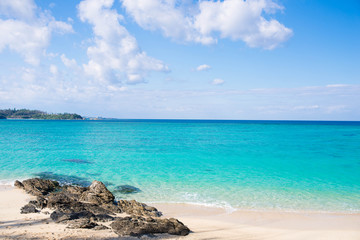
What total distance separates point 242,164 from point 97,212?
20.5 m

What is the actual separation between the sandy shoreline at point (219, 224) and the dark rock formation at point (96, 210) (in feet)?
1.53

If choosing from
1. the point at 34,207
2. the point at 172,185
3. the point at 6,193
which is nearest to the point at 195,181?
the point at 172,185

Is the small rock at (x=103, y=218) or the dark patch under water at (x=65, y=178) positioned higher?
the small rock at (x=103, y=218)

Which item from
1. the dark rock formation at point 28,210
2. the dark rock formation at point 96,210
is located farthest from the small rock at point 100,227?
the dark rock formation at point 28,210

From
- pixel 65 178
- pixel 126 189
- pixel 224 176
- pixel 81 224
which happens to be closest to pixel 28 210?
pixel 81 224

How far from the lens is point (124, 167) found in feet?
84.1

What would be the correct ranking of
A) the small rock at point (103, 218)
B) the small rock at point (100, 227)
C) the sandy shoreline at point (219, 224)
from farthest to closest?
the small rock at point (103, 218) < the small rock at point (100, 227) < the sandy shoreline at point (219, 224)

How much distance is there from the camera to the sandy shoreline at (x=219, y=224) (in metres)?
9.23

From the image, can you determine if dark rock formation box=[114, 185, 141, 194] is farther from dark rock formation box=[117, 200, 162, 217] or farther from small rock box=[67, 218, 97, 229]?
small rock box=[67, 218, 97, 229]

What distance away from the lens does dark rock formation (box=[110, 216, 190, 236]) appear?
9.41 meters

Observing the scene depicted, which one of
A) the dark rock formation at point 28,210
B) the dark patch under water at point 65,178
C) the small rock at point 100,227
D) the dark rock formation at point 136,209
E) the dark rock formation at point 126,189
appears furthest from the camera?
the dark patch under water at point 65,178

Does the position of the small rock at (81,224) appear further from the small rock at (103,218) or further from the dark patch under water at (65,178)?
the dark patch under water at (65,178)

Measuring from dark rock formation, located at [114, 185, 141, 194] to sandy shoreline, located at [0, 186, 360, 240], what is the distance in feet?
11.2

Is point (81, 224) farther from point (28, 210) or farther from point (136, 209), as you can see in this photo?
point (28, 210)
